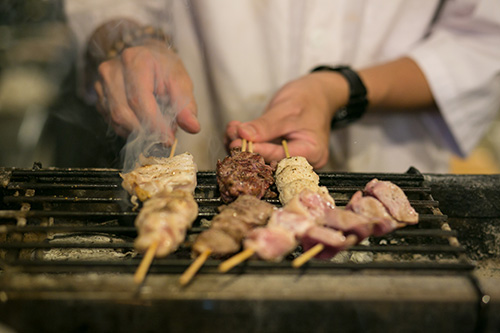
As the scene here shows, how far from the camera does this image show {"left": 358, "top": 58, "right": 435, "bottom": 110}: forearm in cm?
416

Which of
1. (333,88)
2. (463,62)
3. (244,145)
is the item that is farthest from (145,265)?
(463,62)

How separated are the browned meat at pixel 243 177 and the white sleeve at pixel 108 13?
245 centimetres

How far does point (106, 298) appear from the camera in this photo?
177 centimetres

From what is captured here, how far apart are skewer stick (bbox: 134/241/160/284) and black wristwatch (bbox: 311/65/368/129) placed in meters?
2.86

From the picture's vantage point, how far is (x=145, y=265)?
75.2 inches

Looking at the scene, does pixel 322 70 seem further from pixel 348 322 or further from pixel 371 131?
pixel 348 322

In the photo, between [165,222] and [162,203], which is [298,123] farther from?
[165,222]

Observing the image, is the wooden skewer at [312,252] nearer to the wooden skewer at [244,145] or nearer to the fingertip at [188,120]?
the wooden skewer at [244,145]

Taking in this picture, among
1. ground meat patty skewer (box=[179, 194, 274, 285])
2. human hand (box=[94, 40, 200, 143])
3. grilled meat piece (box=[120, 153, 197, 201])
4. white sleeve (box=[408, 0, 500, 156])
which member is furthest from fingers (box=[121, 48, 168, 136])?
white sleeve (box=[408, 0, 500, 156])

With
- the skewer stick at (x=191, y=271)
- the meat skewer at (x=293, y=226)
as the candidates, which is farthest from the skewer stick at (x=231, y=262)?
the skewer stick at (x=191, y=271)

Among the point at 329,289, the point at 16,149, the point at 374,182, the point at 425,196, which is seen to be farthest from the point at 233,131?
the point at 16,149

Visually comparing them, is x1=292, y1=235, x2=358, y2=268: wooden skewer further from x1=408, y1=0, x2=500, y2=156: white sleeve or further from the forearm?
x1=408, y1=0, x2=500, y2=156: white sleeve

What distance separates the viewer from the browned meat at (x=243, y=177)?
8.94 feet

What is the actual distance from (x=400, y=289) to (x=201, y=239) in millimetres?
1100
